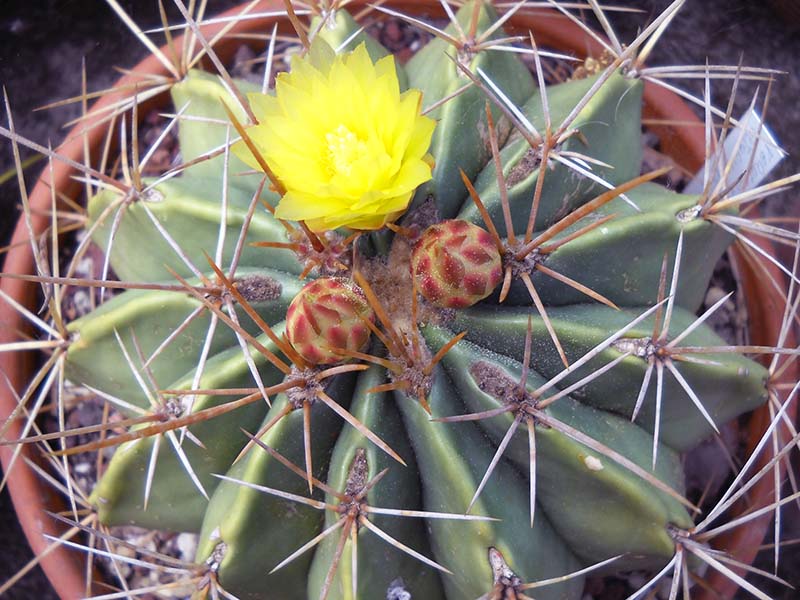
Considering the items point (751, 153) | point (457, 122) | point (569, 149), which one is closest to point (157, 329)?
point (457, 122)

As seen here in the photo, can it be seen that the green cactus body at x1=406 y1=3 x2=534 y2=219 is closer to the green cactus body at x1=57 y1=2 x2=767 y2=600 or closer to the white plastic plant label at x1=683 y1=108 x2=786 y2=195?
the green cactus body at x1=57 y1=2 x2=767 y2=600

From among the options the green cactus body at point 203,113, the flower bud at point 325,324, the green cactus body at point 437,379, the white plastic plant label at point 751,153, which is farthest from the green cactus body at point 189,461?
the white plastic plant label at point 751,153

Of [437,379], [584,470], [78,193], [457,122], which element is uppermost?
[457,122]

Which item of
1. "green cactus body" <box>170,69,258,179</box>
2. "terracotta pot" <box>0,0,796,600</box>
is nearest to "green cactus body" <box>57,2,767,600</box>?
"green cactus body" <box>170,69,258,179</box>

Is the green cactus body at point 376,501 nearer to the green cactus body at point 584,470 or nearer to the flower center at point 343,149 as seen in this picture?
the green cactus body at point 584,470

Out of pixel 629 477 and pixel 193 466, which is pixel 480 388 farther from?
pixel 193 466

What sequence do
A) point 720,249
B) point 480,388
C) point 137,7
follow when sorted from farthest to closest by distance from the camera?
1. point 137,7
2. point 720,249
3. point 480,388

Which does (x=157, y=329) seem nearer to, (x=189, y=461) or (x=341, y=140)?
(x=189, y=461)

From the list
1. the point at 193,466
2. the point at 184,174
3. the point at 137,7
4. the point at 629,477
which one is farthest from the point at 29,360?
the point at 629,477
